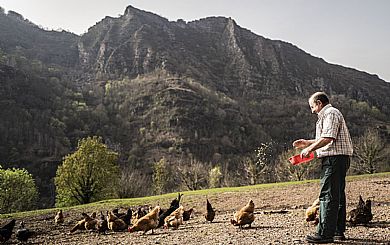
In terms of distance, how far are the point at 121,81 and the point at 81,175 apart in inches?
5389

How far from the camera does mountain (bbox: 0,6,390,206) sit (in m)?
101

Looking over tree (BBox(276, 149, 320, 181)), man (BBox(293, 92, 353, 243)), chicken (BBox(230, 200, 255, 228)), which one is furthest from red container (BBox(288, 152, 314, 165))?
tree (BBox(276, 149, 320, 181))

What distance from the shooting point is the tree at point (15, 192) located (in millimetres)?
37050

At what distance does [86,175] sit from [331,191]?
1149 inches

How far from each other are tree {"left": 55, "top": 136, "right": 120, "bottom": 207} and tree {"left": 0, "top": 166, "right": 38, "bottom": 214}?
20.0 ft

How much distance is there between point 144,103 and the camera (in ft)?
466

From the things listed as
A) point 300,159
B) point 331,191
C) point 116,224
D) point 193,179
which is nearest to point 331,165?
point 331,191

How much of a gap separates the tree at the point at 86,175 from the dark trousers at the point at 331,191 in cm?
2868

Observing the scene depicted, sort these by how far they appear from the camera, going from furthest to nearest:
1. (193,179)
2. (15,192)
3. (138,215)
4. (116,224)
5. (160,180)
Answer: (160,180)
(193,179)
(15,192)
(138,215)
(116,224)

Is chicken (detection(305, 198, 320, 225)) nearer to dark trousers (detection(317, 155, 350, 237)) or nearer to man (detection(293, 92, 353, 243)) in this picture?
man (detection(293, 92, 353, 243))

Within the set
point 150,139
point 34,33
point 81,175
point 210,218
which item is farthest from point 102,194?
point 34,33

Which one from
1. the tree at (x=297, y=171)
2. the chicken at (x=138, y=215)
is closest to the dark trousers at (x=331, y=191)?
the chicken at (x=138, y=215)

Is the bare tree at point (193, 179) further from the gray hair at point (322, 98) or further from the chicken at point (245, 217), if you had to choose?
the gray hair at point (322, 98)

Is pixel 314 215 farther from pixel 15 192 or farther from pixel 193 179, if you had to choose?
pixel 193 179
